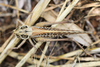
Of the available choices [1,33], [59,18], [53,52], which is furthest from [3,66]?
[59,18]

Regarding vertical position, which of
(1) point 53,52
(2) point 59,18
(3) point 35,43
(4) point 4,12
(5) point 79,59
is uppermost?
(4) point 4,12

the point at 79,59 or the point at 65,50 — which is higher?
the point at 65,50

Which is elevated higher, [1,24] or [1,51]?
[1,24]

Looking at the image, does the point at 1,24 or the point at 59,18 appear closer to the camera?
the point at 59,18

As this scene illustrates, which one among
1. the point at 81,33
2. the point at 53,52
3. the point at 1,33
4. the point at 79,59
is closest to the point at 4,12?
the point at 1,33

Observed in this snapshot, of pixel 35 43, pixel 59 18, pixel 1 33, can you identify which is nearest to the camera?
pixel 59 18

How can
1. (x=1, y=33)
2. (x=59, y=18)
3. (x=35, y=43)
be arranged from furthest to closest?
(x=1, y=33)
(x=35, y=43)
(x=59, y=18)

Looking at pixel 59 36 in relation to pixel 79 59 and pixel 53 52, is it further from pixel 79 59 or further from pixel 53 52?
pixel 79 59

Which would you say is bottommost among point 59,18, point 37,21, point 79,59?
point 79,59

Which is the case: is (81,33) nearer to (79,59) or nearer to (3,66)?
(79,59)
